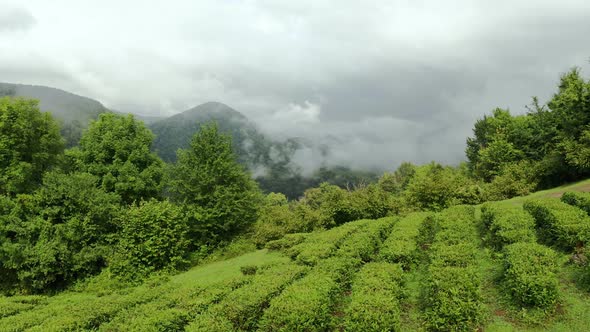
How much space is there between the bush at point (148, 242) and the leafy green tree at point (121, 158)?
559cm

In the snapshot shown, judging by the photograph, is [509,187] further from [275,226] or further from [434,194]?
[275,226]

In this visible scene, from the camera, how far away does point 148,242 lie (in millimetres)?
22109

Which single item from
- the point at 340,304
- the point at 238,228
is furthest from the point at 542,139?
the point at 340,304

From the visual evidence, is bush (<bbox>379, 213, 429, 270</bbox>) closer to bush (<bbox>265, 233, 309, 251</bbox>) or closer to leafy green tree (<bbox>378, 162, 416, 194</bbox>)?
bush (<bbox>265, 233, 309, 251</bbox>)

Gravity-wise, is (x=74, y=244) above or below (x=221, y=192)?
below

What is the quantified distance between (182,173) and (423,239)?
19843mm

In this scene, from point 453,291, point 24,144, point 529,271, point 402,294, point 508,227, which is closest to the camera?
point 453,291

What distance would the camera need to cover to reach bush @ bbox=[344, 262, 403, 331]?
26.7 feet

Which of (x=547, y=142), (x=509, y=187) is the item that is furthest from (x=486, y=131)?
(x=509, y=187)

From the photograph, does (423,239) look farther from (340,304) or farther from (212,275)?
(212,275)

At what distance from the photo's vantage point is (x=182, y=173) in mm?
27484

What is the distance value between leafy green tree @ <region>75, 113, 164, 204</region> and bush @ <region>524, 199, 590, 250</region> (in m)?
28.2

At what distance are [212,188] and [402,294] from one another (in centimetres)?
1979

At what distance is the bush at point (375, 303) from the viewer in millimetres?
8148
